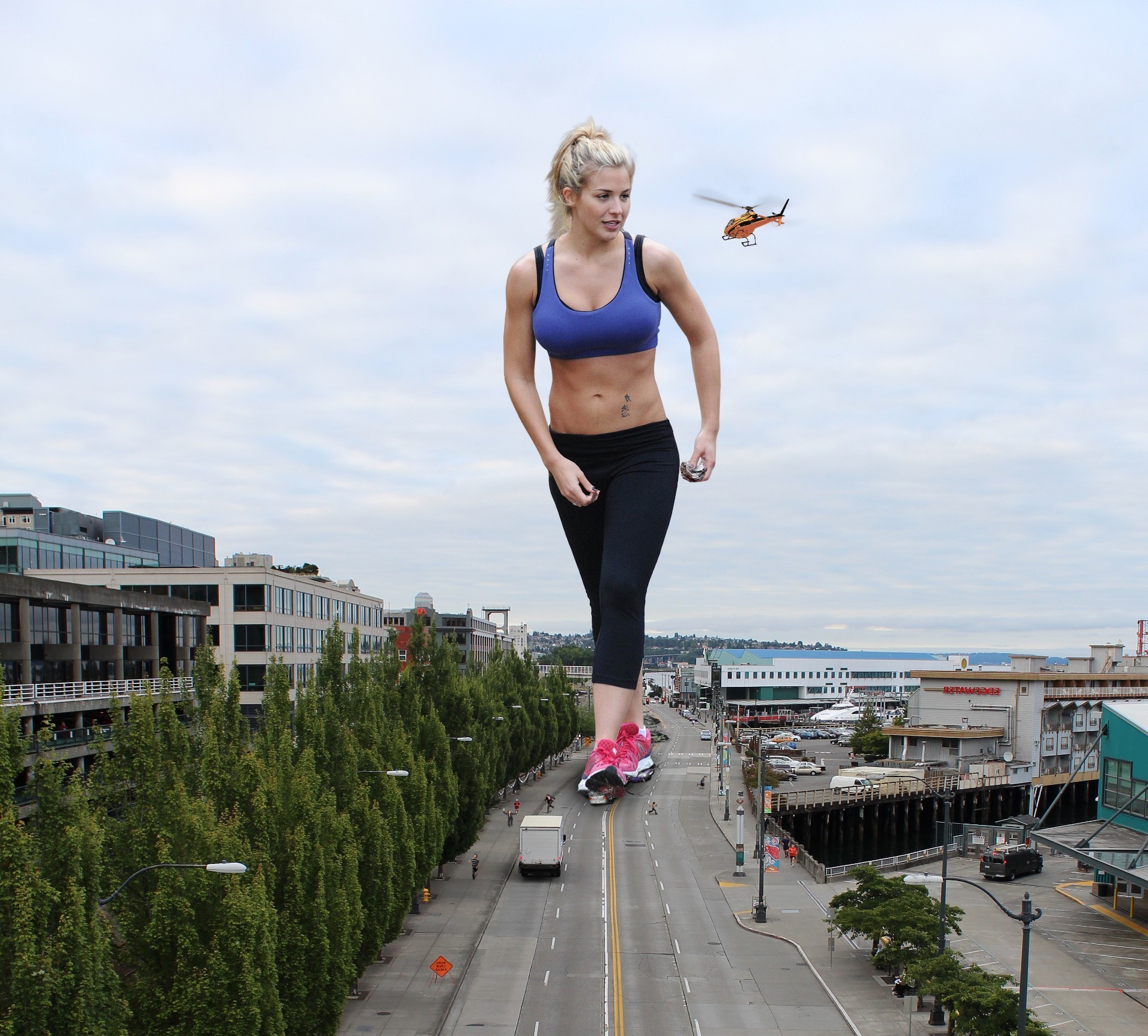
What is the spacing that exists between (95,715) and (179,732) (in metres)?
27.3

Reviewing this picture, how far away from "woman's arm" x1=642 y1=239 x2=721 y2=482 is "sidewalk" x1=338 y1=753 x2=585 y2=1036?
39.3m

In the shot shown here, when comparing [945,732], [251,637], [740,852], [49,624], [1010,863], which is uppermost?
[49,624]

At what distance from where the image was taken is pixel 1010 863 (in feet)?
252

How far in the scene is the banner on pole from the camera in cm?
6575

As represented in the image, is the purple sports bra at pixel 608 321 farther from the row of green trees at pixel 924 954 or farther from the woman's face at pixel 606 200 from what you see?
the row of green trees at pixel 924 954

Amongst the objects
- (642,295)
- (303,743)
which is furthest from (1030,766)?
(642,295)

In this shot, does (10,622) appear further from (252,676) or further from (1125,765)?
(1125,765)

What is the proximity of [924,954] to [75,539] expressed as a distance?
75.0 m

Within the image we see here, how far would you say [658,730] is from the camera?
18925 centimetres

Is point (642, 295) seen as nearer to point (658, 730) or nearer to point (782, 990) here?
point (782, 990)

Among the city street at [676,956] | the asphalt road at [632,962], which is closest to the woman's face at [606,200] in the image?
the asphalt road at [632,962]

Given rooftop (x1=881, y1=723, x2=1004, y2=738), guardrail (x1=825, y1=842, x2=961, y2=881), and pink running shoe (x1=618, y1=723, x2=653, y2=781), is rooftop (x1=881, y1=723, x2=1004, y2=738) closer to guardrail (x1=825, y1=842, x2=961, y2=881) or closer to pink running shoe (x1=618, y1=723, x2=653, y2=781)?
guardrail (x1=825, y1=842, x2=961, y2=881)

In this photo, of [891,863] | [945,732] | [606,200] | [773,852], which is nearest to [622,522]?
[606,200]

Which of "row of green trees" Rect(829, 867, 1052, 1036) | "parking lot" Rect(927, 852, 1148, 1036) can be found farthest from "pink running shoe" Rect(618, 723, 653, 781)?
"parking lot" Rect(927, 852, 1148, 1036)
